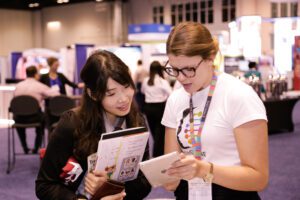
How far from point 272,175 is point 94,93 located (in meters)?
4.07

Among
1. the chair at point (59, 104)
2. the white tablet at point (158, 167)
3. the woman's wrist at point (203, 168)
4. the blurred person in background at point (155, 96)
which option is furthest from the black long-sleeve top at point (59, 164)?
the blurred person in background at point (155, 96)

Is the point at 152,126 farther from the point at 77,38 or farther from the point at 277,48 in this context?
the point at 77,38

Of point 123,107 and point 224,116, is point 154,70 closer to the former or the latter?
point 123,107

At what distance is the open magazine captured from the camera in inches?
56.9

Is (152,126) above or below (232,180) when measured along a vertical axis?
below

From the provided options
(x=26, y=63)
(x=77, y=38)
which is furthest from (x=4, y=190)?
(x=77, y=38)

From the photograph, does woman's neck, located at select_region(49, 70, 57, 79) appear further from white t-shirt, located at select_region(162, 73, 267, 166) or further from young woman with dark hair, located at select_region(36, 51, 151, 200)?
white t-shirt, located at select_region(162, 73, 267, 166)

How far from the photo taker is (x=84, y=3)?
23453mm

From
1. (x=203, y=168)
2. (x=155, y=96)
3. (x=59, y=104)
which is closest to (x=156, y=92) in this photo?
(x=155, y=96)

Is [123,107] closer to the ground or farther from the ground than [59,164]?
farther from the ground

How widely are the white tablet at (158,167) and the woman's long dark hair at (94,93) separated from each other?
276 millimetres

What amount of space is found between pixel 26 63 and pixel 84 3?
893 centimetres

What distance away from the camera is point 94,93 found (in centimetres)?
162

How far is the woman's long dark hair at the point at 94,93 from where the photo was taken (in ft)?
5.24
